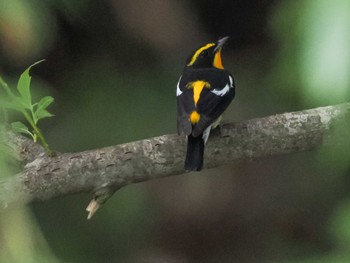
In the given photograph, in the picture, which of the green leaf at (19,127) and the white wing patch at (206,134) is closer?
the green leaf at (19,127)

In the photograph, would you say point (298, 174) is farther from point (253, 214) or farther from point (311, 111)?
point (311, 111)

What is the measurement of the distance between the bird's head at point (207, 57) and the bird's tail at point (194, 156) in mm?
1061

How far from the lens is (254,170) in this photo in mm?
4824

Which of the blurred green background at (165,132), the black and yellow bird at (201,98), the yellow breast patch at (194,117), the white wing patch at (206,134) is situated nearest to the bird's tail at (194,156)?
the black and yellow bird at (201,98)

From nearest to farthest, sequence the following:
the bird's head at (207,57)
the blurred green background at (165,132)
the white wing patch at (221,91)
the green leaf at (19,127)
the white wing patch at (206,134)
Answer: the green leaf at (19,127) → the white wing patch at (206,134) → the white wing patch at (221,91) → the bird's head at (207,57) → the blurred green background at (165,132)

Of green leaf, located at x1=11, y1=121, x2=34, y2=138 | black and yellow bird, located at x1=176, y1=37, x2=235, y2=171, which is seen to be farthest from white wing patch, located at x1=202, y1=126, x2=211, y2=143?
green leaf, located at x1=11, y1=121, x2=34, y2=138

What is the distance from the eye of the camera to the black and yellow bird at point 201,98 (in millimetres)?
2184

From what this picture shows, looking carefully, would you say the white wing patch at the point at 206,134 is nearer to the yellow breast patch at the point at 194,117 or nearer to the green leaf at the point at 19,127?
the yellow breast patch at the point at 194,117

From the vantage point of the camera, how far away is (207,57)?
3213mm

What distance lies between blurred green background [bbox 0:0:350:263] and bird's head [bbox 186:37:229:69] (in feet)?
0.70

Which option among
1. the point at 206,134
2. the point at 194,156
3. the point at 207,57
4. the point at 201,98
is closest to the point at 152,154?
the point at 194,156

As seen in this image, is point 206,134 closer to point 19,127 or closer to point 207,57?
point 19,127

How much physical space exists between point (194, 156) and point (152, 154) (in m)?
0.13

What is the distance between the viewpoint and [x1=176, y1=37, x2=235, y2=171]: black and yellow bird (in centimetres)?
218
